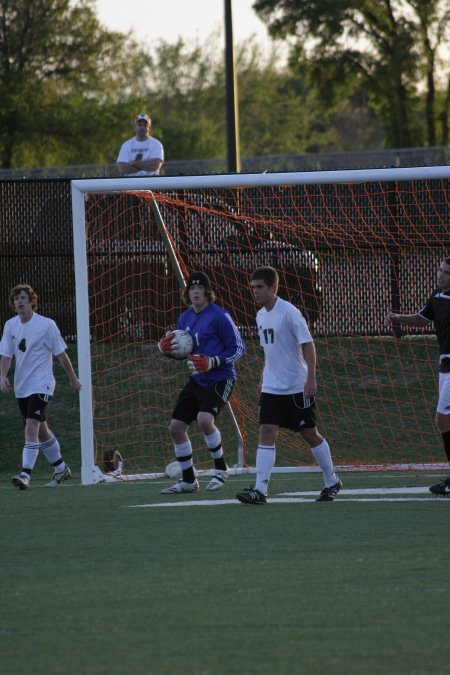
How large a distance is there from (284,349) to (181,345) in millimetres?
1295

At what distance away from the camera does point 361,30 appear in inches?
1444

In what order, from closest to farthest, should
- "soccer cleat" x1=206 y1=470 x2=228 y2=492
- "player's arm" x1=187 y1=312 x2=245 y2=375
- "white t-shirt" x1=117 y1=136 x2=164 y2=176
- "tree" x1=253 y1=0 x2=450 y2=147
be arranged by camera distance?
1. "player's arm" x1=187 y1=312 x2=245 y2=375
2. "soccer cleat" x1=206 y1=470 x2=228 y2=492
3. "white t-shirt" x1=117 y1=136 x2=164 y2=176
4. "tree" x1=253 y1=0 x2=450 y2=147

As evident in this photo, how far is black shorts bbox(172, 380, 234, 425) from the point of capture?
1073 cm

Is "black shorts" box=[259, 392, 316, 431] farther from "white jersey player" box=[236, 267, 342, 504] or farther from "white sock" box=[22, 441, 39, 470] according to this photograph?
"white sock" box=[22, 441, 39, 470]

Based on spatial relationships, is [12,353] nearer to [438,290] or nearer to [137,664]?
[438,290]

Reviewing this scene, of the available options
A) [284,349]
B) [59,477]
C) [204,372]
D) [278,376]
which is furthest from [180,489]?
[59,477]

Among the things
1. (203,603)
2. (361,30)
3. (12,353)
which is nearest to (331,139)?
(361,30)

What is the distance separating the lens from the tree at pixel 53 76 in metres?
38.2

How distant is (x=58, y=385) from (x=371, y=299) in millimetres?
4167

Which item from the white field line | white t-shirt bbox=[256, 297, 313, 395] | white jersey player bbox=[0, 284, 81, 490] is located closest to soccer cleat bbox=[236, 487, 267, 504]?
the white field line

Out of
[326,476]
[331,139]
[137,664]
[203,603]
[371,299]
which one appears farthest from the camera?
[331,139]

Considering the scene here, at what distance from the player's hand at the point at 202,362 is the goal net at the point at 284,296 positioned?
9.54 ft

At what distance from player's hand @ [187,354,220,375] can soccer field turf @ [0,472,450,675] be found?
52.6 inches

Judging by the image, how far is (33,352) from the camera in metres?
12.0
